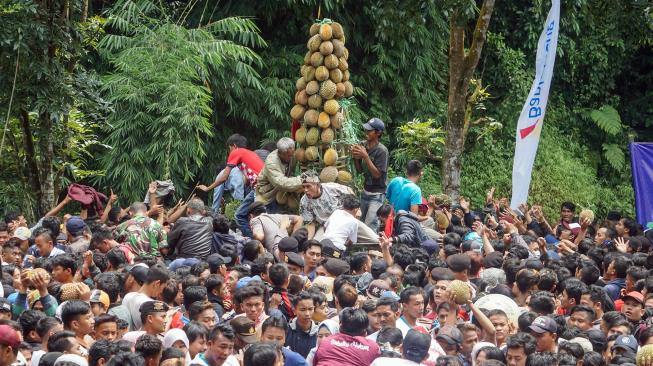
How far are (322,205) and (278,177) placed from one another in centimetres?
78

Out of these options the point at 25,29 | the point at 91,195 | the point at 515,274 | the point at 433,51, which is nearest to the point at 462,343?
the point at 515,274

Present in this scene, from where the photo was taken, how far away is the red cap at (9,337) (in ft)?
24.7

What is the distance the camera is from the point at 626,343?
887 centimetres

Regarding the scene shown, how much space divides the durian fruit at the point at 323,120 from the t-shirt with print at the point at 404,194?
1.21 metres

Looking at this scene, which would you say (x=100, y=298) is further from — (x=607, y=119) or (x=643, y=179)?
(x=607, y=119)

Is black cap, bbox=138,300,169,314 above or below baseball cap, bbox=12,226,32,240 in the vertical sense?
above

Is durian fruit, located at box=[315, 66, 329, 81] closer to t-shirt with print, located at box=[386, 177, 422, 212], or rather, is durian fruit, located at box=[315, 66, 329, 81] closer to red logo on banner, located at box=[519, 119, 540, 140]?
t-shirt with print, located at box=[386, 177, 422, 212]

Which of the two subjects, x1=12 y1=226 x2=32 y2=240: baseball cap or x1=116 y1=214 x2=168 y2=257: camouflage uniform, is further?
x1=12 y1=226 x2=32 y2=240: baseball cap

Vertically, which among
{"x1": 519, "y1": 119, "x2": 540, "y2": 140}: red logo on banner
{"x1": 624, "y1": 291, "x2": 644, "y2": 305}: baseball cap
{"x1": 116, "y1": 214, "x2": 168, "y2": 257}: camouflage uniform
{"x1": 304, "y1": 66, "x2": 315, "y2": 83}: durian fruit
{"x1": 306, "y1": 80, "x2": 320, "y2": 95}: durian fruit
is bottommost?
{"x1": 116, "y1": 214, "x2": 168, "y2": 257}: camouflage uniform

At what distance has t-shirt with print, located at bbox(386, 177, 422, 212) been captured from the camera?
561 inches

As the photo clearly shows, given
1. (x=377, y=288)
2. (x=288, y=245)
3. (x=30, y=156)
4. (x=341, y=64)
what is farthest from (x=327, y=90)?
(x=377, y=288)

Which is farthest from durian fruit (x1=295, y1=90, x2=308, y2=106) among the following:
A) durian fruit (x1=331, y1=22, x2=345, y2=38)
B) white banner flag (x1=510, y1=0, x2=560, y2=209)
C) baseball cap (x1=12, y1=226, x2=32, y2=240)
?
baseball cap (x1=12, y1=226, x2=32, y2=240)

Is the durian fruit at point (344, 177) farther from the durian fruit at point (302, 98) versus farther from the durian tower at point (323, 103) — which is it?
the durian fruit at point (302, 98)

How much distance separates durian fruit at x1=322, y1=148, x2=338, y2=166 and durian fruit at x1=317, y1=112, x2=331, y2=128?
0.32m
